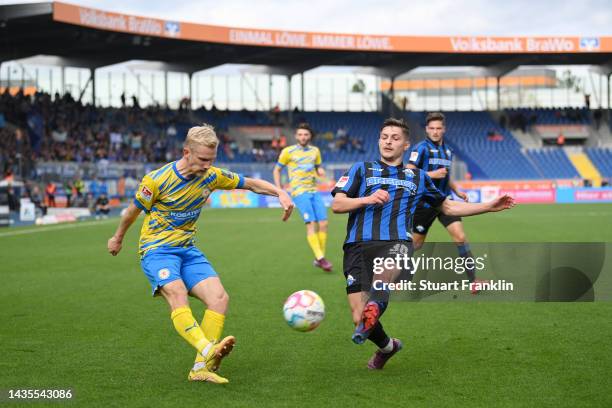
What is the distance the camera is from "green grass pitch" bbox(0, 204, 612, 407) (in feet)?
17.8

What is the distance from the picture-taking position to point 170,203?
611 centimetres

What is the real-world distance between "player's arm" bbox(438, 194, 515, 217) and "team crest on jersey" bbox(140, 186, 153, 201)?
241 cm

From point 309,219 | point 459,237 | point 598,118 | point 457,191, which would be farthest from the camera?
point 598,118

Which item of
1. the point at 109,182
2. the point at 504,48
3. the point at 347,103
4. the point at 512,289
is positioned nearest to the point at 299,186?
the point at 512,289

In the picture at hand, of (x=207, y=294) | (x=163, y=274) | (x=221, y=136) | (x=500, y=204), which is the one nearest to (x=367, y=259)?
(x=500, y=204)

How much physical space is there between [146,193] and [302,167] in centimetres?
740

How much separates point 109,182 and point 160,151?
924cm

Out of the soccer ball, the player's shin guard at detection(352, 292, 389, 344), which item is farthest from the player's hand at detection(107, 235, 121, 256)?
the player's shin guard at detection(352, 292, 389, 344)

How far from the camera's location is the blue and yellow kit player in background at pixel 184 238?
589cm

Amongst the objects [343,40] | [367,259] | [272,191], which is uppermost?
[343,40]

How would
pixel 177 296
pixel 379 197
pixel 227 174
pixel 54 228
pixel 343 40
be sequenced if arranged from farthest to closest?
pixel 343 40, pixel 54 228, pixel 227 174, pixel 177 296, pixel 379 197

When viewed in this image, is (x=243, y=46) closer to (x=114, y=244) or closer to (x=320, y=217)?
(x=320, y=217)

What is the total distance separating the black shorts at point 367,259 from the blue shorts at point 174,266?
3.51ft

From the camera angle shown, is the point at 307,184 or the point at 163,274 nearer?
the point at 163,274
